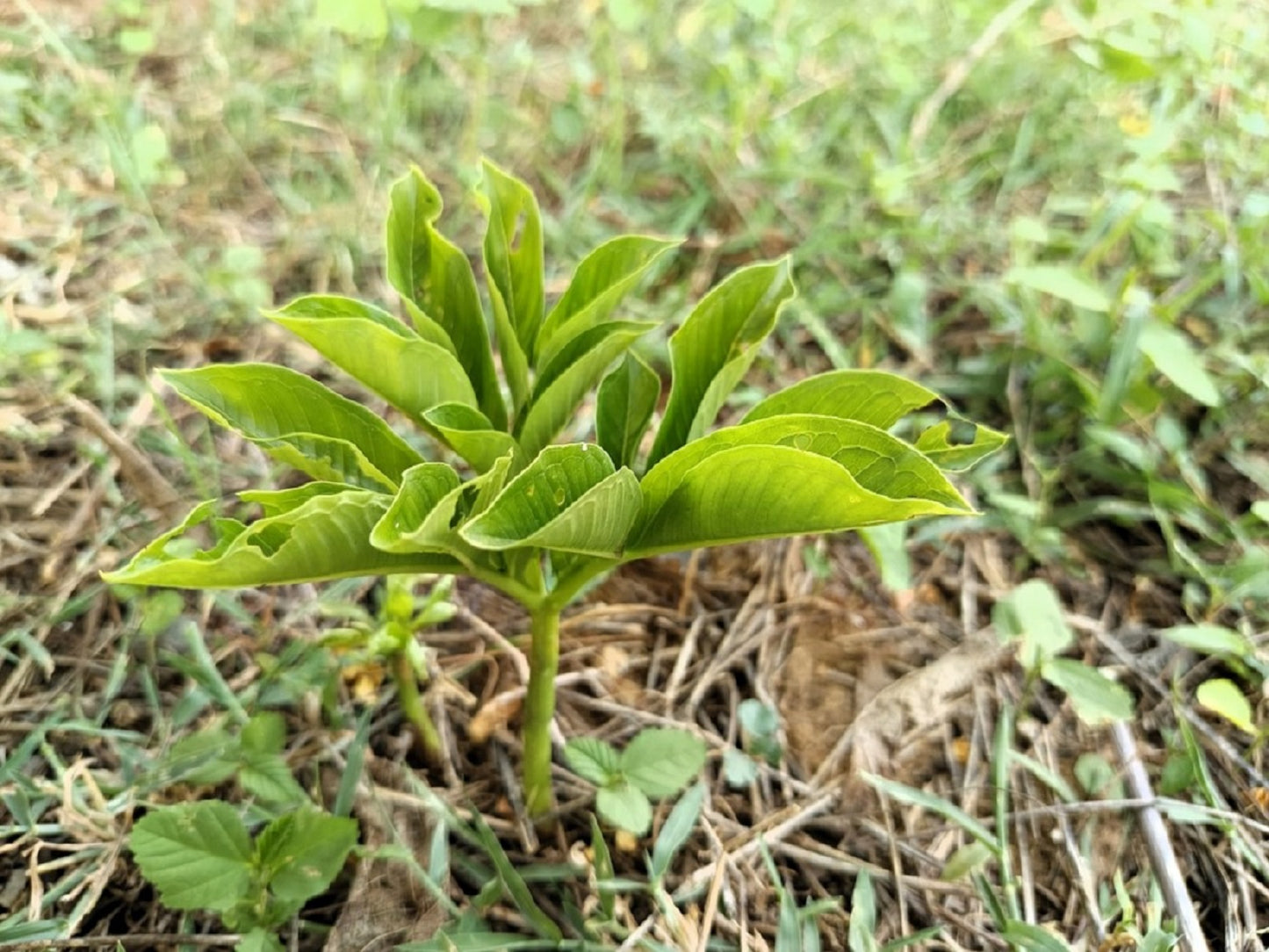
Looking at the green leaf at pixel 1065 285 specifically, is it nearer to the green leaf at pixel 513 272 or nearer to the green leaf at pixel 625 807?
the green leaf at pixel 513 272

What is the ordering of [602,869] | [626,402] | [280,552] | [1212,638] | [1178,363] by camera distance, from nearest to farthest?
[280,552]
[626,402]
[602,869]
[1212,638]
[1178,363]

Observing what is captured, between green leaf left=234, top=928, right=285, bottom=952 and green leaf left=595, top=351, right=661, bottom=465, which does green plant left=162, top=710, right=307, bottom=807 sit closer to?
green leaf left=234, top=928, right=285, bottom=952

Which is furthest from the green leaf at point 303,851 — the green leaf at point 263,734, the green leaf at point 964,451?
the green leaf at point 964,451

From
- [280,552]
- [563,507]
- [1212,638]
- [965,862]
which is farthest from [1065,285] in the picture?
[280,552]

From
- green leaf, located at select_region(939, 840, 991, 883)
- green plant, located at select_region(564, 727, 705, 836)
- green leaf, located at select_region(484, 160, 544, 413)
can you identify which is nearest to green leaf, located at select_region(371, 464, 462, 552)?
green leaf, located at select_region(484, 160, 544, 413)

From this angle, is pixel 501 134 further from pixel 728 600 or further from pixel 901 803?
pixel 901 803

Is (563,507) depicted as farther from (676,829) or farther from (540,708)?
(676,829)
